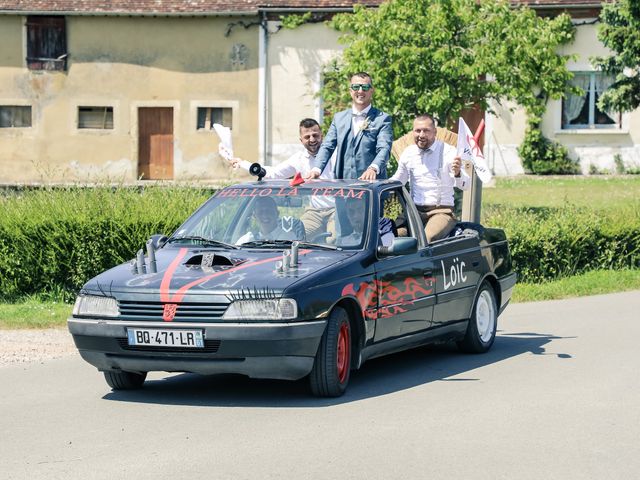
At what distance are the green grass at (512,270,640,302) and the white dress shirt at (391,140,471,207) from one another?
4501 millimetres

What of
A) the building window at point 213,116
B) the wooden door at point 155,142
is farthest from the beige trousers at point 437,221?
the wooden door at point 155,142

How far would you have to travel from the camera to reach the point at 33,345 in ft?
42.1

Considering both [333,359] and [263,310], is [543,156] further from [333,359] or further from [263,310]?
[263,310]

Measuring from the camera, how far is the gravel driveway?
39.8 ft

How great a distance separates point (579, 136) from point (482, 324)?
89.9 ft

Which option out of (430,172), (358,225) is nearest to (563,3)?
(430,172)

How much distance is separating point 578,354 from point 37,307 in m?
6.45

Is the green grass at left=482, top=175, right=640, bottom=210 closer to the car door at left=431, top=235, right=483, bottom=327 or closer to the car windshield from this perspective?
the car door at left=431, top=235, right=483, bottom=327

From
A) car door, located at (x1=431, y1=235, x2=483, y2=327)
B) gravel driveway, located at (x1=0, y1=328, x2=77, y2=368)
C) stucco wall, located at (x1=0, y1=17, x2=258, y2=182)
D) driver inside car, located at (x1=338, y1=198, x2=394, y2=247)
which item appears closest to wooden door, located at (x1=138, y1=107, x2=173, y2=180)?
stucco wall, located at (x1=0, y1=17, x2=258, y2=182)

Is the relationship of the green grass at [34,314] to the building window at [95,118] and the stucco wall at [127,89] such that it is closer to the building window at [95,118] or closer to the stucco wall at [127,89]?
the stucco wall at [127,89]

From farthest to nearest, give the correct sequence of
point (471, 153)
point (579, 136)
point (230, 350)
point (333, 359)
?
point (579, 136) < point (471, 153) < point (333, 359) < point (230, 350)

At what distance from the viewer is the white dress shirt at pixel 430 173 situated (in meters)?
12.6

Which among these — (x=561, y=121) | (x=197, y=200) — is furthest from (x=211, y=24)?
(x=197, y=200)

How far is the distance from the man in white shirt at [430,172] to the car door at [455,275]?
2.08 ft
